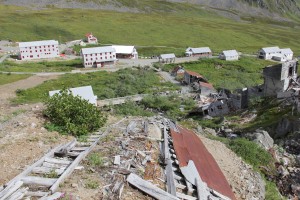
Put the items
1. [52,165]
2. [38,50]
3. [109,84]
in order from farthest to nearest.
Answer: [38,50], [109,84], [52,165]

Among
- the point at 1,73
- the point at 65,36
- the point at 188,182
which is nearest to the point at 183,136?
the point at 188,182

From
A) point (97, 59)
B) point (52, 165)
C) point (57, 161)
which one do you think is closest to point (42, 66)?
point (97, 59)

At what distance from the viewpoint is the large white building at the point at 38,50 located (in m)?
94.9

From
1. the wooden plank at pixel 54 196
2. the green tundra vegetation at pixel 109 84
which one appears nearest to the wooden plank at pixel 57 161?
the wooden plank at pixel 54 196

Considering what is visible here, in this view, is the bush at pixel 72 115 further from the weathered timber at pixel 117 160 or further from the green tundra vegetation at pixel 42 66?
the green tundra vegetation at pixel 42 66

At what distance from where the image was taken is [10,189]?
38.6 ft

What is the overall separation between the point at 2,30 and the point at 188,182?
129422mm

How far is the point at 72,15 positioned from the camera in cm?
16075

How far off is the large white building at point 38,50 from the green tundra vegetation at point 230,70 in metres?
35.8

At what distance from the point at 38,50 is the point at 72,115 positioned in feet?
279

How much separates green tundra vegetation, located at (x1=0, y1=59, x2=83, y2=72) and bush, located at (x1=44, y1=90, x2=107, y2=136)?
6567 centimetres

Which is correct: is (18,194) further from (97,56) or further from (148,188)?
(97,56)

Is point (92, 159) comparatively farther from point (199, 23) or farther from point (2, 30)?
point (199, 23)

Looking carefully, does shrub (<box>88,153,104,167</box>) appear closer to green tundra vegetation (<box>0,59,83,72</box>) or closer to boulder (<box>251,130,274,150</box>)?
boulder (<box>251,130,274,150</box>)
